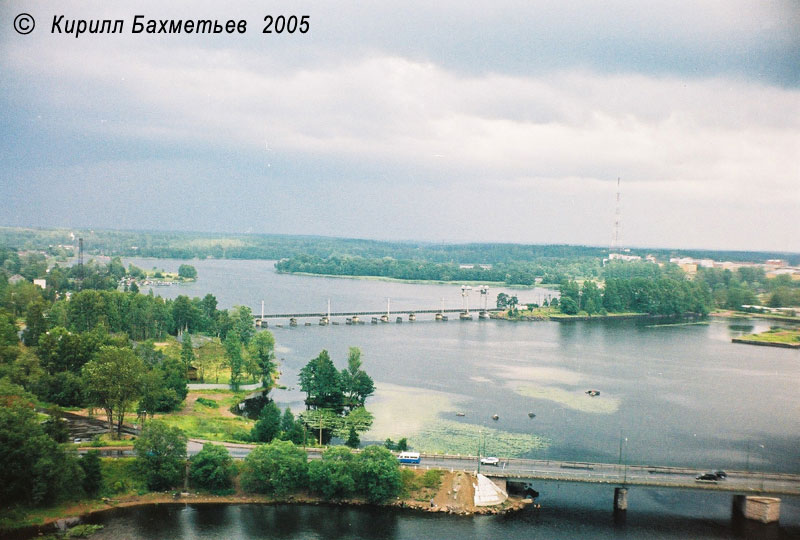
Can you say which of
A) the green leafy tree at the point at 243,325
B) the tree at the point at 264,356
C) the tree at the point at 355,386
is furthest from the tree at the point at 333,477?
the green leafy tree at the point at 243,325

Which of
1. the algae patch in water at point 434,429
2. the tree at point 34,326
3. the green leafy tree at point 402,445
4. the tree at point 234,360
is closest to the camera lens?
the green leafy tree at point 402,445

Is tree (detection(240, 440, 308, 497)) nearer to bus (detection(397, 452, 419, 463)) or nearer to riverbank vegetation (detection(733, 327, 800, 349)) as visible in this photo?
bus (detection(397, 452, 419, 463))

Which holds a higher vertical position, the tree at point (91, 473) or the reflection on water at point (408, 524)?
the tree at point (91, 473)

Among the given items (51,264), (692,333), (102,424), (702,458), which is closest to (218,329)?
(102,424)

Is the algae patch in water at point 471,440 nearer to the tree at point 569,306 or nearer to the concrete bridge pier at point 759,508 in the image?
the concrete bridge pier at point 759,508

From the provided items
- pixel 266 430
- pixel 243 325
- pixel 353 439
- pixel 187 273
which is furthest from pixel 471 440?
pixel 187 273

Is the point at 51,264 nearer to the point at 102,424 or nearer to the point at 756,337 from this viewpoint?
the point at 102,424
